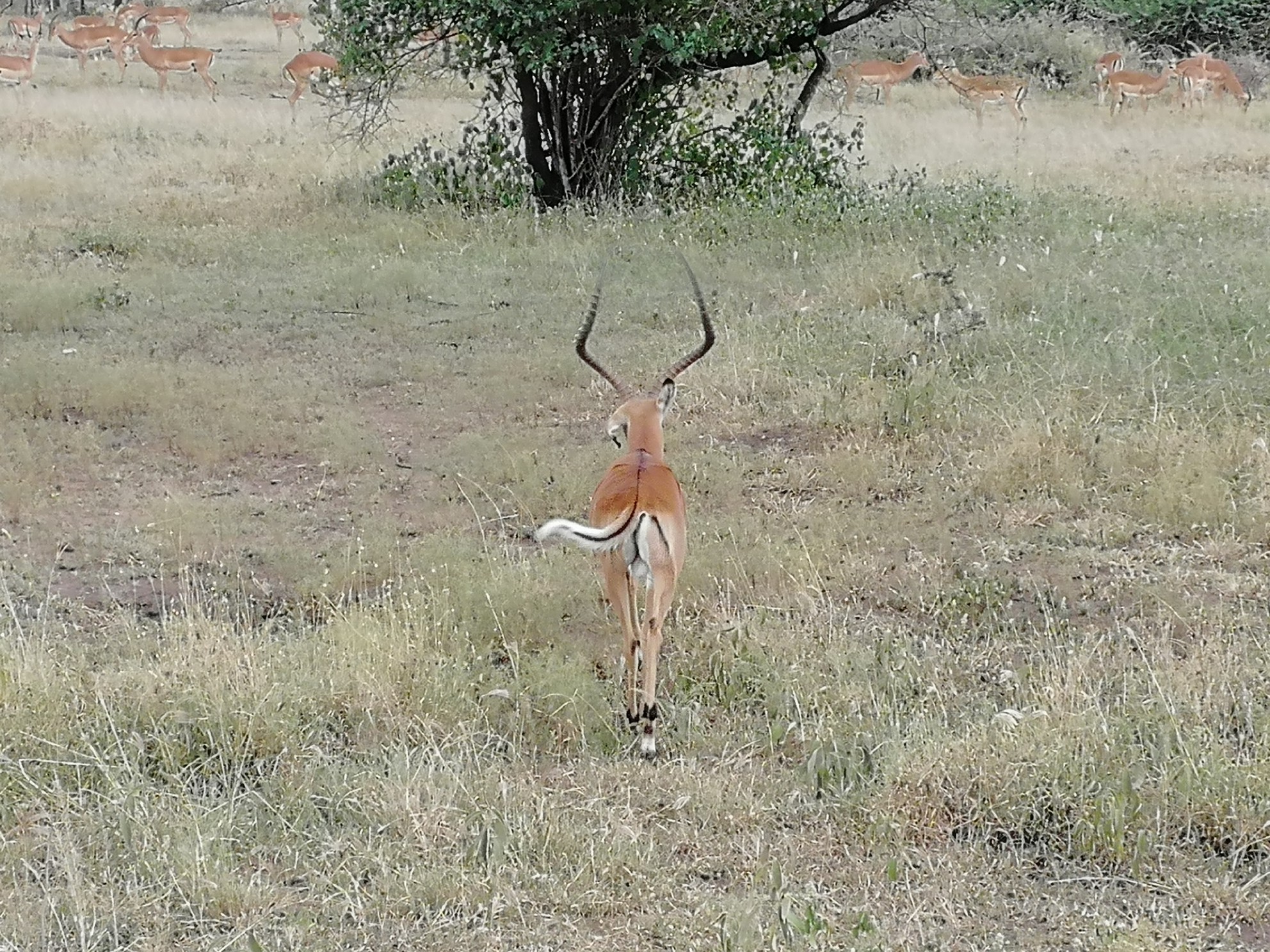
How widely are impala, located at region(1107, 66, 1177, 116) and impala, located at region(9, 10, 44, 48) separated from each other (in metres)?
16.6

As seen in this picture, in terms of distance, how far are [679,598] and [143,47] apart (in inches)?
754

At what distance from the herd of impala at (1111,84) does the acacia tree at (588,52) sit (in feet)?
21.7

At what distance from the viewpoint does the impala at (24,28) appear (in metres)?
25.6

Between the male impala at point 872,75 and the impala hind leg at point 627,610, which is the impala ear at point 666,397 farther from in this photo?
the male impala at point 872,75

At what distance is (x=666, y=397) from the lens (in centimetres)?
499

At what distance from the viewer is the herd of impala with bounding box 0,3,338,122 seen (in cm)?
2020

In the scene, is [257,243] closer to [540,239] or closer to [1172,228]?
[540,239]

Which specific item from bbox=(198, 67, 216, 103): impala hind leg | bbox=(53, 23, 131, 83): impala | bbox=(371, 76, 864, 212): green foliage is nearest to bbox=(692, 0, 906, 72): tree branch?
bbox=(371, 76, 864, 212): green foliage

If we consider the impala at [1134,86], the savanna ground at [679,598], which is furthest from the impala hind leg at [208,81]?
the impala at [1134,86]

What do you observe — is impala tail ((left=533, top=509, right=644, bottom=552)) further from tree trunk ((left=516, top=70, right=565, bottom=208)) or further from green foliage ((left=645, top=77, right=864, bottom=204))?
tree trunk ((left=516, top=70, right=565, bottom=208))

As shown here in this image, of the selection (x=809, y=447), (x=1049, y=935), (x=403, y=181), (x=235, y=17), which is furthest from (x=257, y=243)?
(x=235, y=17)

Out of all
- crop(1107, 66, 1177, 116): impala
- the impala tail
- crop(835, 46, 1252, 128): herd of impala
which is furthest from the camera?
crop(1107, 66, 1177, 116): impala

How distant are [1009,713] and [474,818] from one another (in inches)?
58.7

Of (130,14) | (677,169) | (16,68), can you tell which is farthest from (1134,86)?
(130,14)
